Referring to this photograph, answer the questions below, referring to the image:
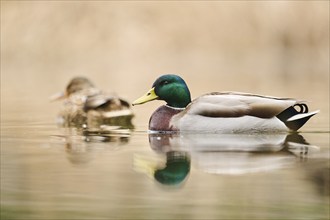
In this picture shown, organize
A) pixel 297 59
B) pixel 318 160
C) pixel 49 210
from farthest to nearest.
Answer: pixel 297 59 → pixel 318 160 → pixel 49 210

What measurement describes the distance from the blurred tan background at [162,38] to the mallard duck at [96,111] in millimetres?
11519

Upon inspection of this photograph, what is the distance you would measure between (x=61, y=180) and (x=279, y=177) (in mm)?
1282

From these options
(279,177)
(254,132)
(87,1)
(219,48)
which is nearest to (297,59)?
(219,48)

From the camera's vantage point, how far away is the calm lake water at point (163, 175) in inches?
219

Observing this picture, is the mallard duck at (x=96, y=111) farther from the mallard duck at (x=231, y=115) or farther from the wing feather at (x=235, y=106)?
the wing feather at (x=235, y=106)

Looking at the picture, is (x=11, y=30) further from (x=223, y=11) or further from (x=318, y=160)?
(x=318, y=160)

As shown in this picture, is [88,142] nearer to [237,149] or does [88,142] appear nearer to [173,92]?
[173,92]

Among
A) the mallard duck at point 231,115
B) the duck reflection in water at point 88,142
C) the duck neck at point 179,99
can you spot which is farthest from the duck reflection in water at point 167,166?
the duck neck at point 179,99

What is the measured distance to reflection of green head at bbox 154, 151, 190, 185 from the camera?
6.48 m

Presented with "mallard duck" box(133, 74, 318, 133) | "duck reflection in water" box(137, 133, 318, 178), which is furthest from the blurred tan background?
"duck reflection in water" box(137, 133, 318, 178)

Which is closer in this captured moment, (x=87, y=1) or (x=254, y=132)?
(x=254, y=132)

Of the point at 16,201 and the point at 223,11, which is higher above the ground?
the point at 223,11

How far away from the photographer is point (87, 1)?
28703mm

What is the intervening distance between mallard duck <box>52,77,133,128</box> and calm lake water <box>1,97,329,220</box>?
886mm
